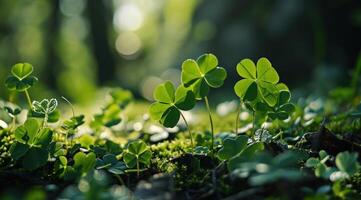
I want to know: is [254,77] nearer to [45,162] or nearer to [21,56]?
[45,162]

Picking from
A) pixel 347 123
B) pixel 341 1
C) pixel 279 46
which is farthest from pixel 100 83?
pixel 347 123

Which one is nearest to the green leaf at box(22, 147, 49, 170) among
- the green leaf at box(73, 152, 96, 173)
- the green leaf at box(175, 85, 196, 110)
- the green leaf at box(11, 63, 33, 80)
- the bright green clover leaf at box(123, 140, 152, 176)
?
the green leaf at box(73, 152, 96, 173)

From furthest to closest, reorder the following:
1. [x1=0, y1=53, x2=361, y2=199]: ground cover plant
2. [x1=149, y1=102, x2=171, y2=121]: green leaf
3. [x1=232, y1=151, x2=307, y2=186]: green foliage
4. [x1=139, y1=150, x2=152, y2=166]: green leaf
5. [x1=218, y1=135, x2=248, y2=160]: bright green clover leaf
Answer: [x1=149, y1=102, x2=171, y2=121]: green leaf, [x1=139, y1=150, x2=152, y2=166]: green leaf, [x1=218, y1=135, x2=248, y2=160]: bright green clover leaf, [x1=0, y1=53, x2=361, y2=199]: ground cover plant, [x1=232, y1=151, x2=307, y2=186]: green foliage

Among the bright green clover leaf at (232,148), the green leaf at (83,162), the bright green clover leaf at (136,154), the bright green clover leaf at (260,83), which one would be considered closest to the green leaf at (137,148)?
the bright green clover leaf at (136,154)

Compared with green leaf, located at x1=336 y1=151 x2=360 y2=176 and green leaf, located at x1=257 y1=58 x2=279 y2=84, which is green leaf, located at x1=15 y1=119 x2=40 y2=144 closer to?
green leaf, located at x1=257 y1=58 x2=279 y2=84

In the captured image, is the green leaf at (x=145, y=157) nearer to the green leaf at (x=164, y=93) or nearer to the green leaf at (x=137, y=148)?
the green leaf at (x=137, y=148)

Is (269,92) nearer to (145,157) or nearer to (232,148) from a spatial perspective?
(232,148)
